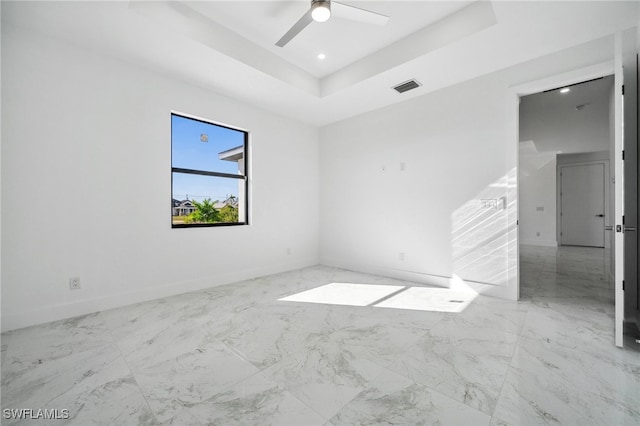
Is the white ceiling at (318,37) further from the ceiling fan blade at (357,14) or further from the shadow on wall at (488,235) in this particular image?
the shadow on wall at (488,235)

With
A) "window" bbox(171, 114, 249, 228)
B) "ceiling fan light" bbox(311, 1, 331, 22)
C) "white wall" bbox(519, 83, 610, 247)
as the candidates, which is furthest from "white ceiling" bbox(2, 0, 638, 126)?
"white wall" bbox(519, 83, 610, 247)

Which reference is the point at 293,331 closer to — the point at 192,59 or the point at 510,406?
the point at 510,406

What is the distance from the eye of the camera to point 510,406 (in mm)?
1382

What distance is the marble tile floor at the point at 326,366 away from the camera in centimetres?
135

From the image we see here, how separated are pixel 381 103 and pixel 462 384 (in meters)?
3.68

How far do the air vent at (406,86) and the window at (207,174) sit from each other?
230 centimetres

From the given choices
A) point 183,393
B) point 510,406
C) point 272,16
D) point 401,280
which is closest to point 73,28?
point 272,16

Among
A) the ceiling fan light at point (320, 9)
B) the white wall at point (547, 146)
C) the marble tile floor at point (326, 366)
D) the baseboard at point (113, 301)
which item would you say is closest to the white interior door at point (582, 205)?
the white wall at point (547, 146)

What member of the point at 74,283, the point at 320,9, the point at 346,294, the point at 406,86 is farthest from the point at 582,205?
the point at 74,283

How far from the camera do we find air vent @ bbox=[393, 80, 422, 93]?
3379mm

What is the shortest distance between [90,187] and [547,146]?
9.56m

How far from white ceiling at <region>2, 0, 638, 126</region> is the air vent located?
0.27ft

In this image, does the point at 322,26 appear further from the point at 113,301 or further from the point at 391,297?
the point at 113,301

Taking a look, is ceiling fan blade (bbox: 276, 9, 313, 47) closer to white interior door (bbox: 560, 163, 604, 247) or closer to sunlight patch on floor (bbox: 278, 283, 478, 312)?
sunlight patch on floor (bbox: 278, 283, 478, 312)
